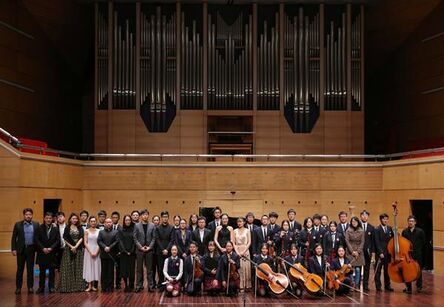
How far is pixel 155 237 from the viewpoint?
10.4 meters

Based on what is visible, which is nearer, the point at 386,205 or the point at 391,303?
the point at 391,303

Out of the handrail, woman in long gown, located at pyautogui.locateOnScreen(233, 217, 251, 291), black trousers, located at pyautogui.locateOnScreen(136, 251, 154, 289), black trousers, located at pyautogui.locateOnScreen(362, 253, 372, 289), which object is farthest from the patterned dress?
black trousers, located at pyautogui.locateOnScreen(362, 253, 372, 289)

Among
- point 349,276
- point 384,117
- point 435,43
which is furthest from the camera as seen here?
point 384,117

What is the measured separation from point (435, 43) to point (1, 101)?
36.6ft

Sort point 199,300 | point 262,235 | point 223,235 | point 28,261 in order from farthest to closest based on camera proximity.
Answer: point 262,235
point 223,235
point 28,261
point 199,300

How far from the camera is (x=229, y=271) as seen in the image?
9.95 meters

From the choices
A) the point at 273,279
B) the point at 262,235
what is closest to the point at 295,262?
the point at 273,279

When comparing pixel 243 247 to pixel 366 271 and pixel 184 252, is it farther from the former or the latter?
pixel 366 271

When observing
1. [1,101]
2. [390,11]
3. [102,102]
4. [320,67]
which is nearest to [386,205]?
[320,67]

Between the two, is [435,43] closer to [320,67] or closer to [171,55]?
[320,67]

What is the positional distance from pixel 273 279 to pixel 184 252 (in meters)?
1.70

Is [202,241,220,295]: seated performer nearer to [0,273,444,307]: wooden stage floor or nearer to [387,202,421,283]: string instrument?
[0,273,444,307]: wooden stage floor

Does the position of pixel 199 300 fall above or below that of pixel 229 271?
below

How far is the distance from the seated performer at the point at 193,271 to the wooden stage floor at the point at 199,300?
0.68 feet
